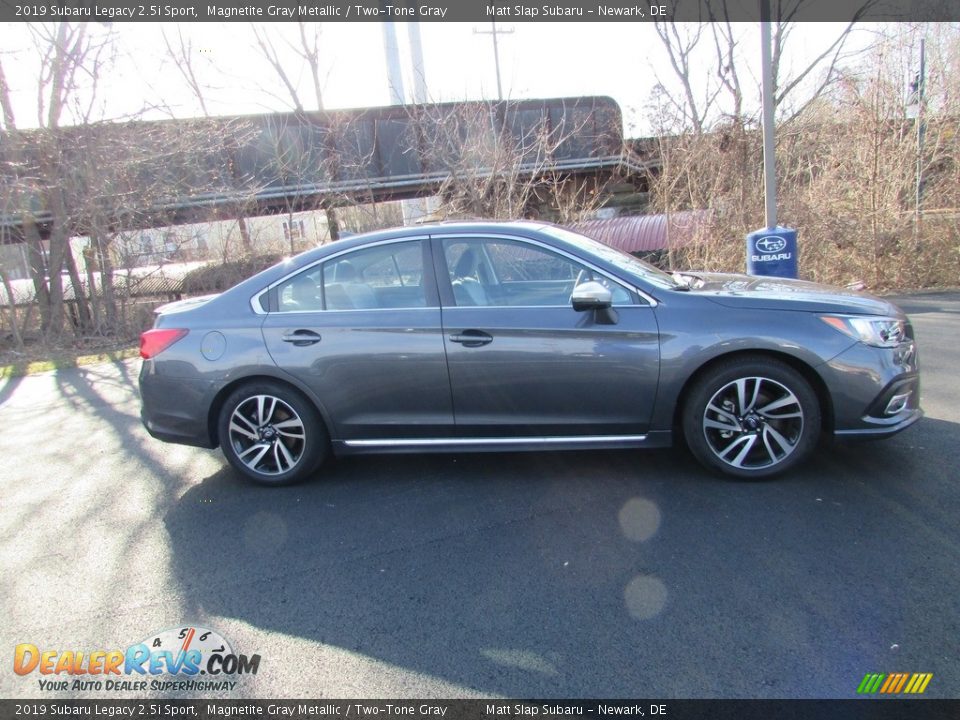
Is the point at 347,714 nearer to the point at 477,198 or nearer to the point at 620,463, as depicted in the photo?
the point at 620,463

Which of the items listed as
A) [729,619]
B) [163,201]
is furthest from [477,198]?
[729,619]

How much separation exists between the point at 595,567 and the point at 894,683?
→ 1.21 meters

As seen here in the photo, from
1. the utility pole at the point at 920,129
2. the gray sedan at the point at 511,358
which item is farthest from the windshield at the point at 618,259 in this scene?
the utility pole at the point at 920,129

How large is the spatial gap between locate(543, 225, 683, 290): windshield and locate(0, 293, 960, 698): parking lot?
1.18 m

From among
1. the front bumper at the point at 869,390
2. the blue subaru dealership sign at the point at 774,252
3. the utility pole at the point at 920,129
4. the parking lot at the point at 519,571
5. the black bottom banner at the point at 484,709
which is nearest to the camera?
the black bottom banner at the point at 484,709

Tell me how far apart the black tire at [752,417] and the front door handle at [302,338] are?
2.36 metres

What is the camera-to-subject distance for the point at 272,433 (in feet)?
13.5

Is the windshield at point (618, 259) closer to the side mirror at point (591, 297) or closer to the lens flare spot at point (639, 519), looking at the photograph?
the side mirror at point (591, 297)

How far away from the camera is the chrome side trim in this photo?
12.5 ft

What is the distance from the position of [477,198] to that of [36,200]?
8833 mm

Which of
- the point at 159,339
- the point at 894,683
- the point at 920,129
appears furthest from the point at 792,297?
the point at 920,129

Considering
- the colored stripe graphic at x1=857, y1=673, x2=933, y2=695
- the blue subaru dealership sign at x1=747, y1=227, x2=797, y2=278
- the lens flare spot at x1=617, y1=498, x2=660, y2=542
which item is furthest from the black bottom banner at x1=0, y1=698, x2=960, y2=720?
the blue subaru dealership sign at x1=747, y1=227, x2=797, y2=278

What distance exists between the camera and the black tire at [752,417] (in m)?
3.62

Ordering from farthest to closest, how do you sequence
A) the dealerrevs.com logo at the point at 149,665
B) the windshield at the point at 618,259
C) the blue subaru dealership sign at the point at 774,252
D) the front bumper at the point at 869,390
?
1. the blue subaru dealership sign at the point at 774,252
2. the windshield at the point at 618,259
3. the front bumper at the point at 869,390
4. the dealerrevs.com logo at the point at 149,665
